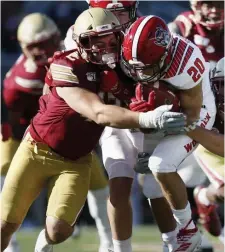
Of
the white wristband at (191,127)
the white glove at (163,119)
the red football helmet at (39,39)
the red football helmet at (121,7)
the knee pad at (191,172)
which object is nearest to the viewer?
the white glove at (163,119)

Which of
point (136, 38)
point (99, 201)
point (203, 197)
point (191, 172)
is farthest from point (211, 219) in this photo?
point (136, 38)

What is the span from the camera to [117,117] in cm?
464

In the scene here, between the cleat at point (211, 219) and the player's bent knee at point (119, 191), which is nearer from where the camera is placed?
the player's bent knee at point (119, 191)

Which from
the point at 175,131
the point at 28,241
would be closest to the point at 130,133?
the point at 175,131

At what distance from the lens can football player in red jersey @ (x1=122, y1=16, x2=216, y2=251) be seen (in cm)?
486

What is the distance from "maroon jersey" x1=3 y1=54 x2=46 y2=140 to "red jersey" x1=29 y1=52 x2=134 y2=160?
1.39 meters

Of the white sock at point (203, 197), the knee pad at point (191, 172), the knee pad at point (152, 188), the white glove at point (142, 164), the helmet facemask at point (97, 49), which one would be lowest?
the white sock at point (203, 197)

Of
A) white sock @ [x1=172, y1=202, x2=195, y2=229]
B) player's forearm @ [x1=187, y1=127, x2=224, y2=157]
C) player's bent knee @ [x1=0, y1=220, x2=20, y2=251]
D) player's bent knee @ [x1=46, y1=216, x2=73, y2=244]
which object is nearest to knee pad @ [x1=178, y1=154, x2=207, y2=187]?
player's forearm @ [x1=187, y1=127, x2=224, y2=157]

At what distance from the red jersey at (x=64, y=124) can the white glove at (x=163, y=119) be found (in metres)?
0.47

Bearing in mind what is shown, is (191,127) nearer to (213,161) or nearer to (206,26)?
(213,161)

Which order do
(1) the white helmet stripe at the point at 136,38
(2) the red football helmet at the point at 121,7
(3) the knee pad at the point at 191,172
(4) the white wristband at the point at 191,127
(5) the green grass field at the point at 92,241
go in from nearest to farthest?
(1) the white helmet stripe at the point at 136,38 → (4) the white wristband at the point at 191,127 → (2) the red football helmet at the point at 121,7 → (5) the green grass field at the point at 92,241 → (3) the knee pad at the point at 191,172

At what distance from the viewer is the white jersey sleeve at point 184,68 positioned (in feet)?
16.3

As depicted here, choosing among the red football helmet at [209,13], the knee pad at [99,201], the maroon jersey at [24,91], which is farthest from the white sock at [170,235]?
the red football helmet at [209,13]

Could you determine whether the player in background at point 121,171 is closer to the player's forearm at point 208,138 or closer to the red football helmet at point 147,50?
the red football helmet at point 147,50
